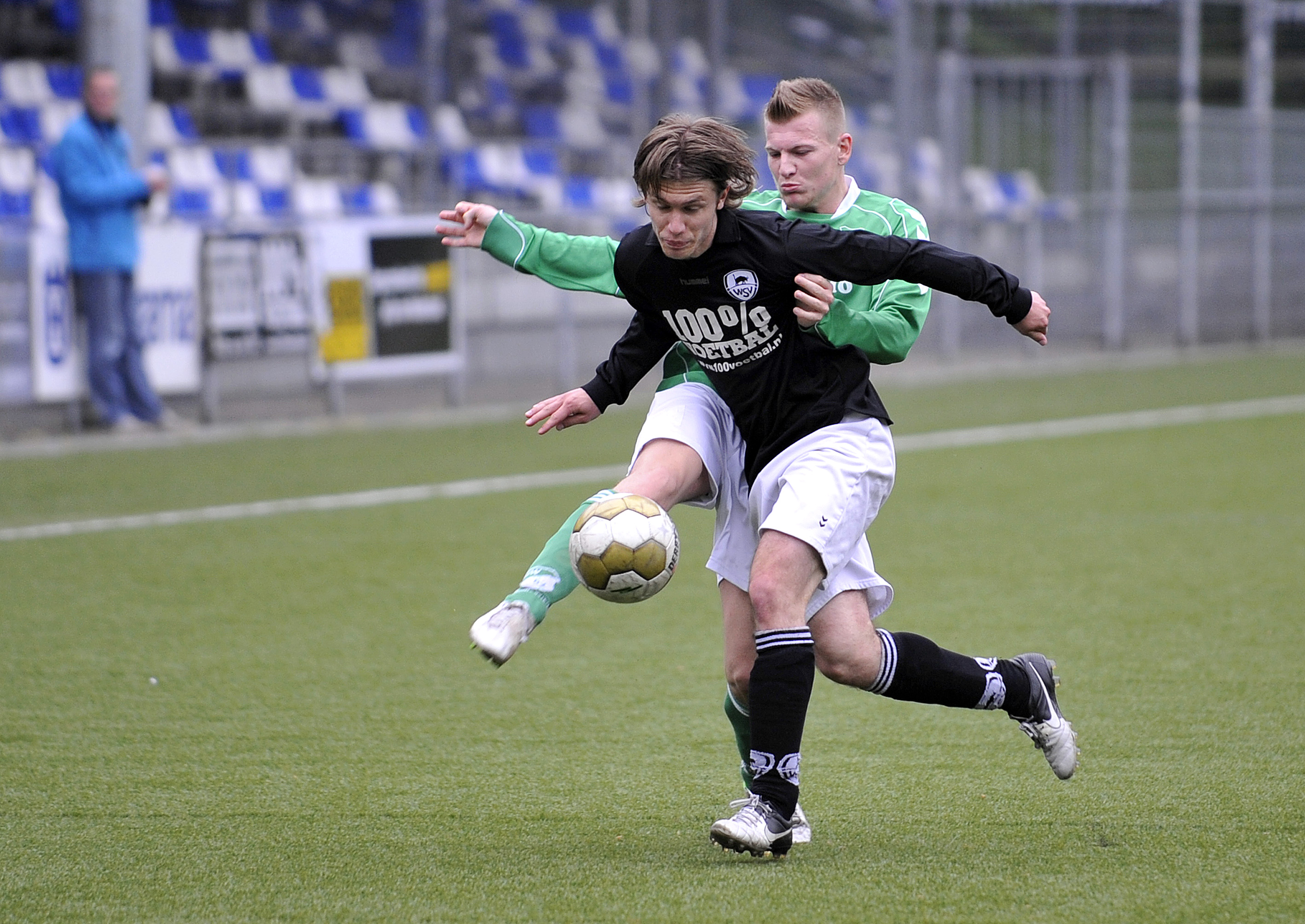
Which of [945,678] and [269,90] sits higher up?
[269,90]

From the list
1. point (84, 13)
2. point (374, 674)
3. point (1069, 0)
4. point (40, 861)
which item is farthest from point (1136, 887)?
point (1069, 0)

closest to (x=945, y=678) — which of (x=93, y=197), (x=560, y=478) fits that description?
(x=560, y=478)

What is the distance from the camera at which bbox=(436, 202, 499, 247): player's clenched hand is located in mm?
3994

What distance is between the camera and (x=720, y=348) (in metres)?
3.88

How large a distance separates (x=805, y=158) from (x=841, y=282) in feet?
1.20

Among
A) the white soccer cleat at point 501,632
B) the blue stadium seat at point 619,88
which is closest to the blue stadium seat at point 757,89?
the blue stadium seat at point 619,88

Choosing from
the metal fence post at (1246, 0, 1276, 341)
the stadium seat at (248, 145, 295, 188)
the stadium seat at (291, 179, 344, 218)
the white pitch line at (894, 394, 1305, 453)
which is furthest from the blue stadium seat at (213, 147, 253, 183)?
the metal fence post at (1246, 0, 1276, 341)

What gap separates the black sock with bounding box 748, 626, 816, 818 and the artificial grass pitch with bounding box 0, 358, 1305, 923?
0.19 m

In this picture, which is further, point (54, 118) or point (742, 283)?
point (54, 118)

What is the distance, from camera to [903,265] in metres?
3.65

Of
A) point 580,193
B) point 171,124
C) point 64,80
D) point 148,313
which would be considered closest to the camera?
point 148,313

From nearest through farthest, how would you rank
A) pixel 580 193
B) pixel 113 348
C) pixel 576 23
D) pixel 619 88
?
1. pixel 113 348
2. pixel 580 193
3. pixel 619 88
4. pixel 576 23

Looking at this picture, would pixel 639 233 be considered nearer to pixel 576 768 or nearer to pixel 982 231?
pixel 576 768

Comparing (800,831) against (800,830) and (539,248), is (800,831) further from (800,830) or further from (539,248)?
(539,248)
